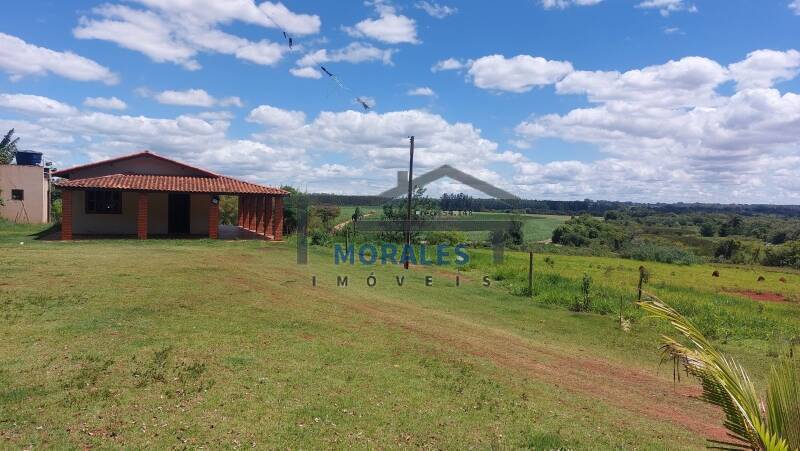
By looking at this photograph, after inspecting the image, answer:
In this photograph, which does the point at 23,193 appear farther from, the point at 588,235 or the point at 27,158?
the point at 588,235

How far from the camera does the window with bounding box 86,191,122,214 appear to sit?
22.9 meters

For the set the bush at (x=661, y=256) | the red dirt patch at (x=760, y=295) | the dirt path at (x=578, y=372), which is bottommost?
A: the red dirt patch at (x=760, y=295)

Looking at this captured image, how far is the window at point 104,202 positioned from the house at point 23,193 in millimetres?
12122

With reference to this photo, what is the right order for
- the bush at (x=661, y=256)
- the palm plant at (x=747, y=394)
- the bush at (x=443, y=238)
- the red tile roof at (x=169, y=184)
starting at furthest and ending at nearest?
the bush at (x=661, y=256), the bush at (x=443, y=238), the red tile roof at (x=169, y=184), the palm plant at (x=747, y=394)

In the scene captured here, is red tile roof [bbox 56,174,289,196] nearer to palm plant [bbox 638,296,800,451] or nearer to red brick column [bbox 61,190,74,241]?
red brick column [bbox 61,190,74,241]

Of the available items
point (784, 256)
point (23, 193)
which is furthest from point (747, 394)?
point (784, 256)

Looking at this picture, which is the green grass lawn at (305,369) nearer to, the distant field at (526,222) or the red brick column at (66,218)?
the red brick column at (66,218)

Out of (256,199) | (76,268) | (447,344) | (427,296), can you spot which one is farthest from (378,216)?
(447,344)

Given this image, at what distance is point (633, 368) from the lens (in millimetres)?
9258

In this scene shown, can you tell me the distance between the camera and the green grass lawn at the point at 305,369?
5.15m

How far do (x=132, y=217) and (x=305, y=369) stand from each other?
20294mm

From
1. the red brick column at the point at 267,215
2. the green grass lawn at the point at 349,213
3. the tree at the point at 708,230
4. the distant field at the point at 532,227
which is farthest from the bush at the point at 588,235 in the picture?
the red brick column at the point at 267,215

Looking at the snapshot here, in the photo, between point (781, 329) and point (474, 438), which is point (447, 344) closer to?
point (474, 438)

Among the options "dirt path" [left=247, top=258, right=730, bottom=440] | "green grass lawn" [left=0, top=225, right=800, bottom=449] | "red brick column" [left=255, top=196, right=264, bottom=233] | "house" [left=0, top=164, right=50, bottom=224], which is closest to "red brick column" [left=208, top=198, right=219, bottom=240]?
"red brick column" [left=255, top=196, right=264, bottom=233]
